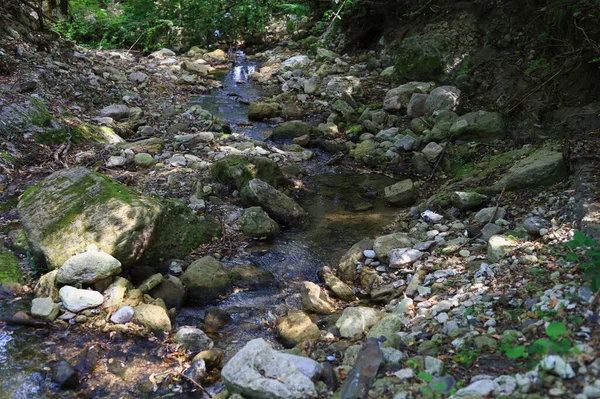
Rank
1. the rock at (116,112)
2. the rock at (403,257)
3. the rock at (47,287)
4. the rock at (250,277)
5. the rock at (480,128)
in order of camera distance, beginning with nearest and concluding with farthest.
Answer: the rock at (47,287)
the rock at (403,257)
the rock at (250,277)
the rock at (480,128)
the rock at (116,112)

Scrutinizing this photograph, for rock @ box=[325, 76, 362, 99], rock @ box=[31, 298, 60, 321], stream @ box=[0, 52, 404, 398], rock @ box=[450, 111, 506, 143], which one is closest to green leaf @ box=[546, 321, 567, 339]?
stream @ box=[0, 52, 404, 398]

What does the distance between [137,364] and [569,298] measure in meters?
2.90

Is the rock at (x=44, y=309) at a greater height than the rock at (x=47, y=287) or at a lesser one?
lesser

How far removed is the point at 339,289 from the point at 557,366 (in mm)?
2298

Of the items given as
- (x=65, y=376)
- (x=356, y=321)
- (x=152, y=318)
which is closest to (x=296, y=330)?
(x=356, y=321)

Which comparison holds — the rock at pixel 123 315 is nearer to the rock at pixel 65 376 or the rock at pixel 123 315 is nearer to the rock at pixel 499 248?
the rock at pixel 65 376

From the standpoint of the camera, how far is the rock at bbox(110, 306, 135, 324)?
3832 mm

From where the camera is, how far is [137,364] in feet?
11.5

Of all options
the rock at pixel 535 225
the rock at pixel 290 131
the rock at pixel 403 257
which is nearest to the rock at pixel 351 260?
the rock at pixel 403 257

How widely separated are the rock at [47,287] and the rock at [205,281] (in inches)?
41.5

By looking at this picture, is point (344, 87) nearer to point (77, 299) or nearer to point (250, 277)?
point (250, 277)

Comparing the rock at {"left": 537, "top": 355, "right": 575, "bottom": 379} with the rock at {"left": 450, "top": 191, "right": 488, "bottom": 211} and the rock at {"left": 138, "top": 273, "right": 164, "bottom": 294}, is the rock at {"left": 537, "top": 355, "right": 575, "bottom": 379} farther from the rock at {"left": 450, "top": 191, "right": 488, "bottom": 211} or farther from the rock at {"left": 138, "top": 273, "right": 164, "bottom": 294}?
the rock at {"left": 138, "top": 273, "right": 164, "bottom": 294}

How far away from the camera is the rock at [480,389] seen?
2326 mm

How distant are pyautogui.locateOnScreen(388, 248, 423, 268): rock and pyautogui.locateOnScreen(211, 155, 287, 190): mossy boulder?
231cm
